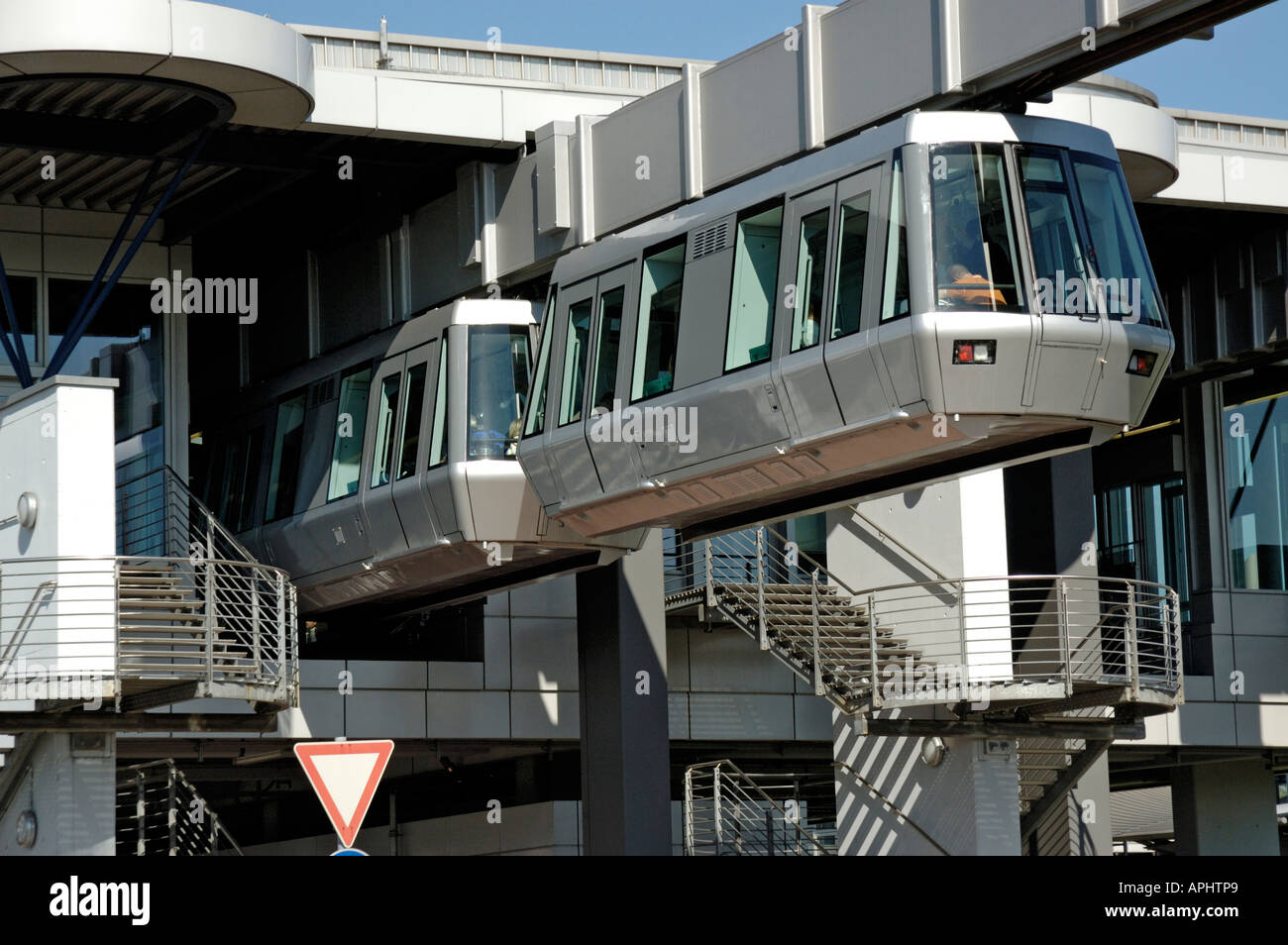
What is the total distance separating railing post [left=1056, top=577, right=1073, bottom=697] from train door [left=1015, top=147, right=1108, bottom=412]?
6527 millimetres

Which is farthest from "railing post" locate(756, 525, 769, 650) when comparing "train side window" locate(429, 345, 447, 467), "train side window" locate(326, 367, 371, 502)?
"train side window" locate(326, 367, 371, 502)

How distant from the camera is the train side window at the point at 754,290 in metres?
16.9

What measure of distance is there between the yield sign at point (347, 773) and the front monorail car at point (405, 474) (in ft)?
30.8

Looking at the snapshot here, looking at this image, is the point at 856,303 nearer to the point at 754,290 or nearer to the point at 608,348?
the point at 754,290

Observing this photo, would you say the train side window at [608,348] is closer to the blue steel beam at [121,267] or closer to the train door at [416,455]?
the train door at [416,455]

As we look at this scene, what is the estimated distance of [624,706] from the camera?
22.6m

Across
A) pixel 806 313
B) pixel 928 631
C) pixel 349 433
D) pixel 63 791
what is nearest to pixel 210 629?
pixel 63 791

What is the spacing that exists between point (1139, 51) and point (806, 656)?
33.7 feet

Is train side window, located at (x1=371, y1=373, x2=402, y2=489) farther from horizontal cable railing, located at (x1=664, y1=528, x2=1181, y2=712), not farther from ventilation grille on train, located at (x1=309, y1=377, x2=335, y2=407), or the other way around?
horizontal cable railing, located at (x1=664, y1=528, x2=1181, y2=712)

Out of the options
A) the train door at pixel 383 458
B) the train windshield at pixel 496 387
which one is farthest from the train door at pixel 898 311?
the train door at pixel 383 458

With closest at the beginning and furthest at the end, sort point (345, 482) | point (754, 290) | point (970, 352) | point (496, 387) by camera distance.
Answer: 1. point (970, 352)
2. point (754, 290)
3. point (496, 387)
4. point (345, 482)

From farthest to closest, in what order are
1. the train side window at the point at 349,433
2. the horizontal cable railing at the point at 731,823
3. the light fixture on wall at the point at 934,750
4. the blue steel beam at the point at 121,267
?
the horizontal cable railing at the point at 731,823
the light fixture on wall at the point at 934,750
the train side window at the point at 349,433
the blue steel beam at the point at 121,267

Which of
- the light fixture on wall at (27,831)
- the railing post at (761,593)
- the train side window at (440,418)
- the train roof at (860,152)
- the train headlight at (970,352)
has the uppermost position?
the train roof at (860,152)

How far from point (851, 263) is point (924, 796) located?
9.62m
